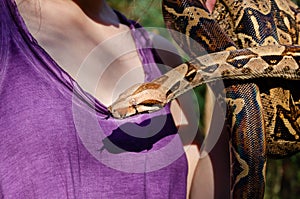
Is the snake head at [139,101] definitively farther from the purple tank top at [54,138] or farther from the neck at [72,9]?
the neck at [72,9]

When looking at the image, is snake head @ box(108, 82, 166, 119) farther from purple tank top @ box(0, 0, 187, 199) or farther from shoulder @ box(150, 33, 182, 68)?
shoulder @ box(150, 33, 182, 68)

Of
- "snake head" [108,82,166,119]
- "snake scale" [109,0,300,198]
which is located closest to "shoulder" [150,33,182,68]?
"snake scale" [109,0,300,198]

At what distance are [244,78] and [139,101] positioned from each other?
40 cm

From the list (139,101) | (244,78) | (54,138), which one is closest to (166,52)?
(244,78)

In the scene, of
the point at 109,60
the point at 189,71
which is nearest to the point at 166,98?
the point at 189,71

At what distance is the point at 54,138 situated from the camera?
1676 mm

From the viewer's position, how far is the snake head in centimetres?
174

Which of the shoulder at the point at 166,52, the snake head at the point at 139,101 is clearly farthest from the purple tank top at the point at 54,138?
the shoulder at the point at 166,52

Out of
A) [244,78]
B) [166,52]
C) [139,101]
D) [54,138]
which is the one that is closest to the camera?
[54,138]

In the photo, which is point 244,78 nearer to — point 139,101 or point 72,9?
point 139,101

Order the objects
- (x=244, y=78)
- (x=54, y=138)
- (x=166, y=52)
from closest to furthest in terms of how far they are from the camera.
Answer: (x=54, y=138) → (x=244, y=78) → (x=166, y=52)

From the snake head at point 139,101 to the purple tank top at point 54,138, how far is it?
7cm

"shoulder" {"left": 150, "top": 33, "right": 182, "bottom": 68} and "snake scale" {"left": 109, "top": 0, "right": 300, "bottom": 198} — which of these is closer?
"snake scale" {"left": 109, "top": 0, "right": 300, "bottom": 198}

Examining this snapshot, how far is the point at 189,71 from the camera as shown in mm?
1926
